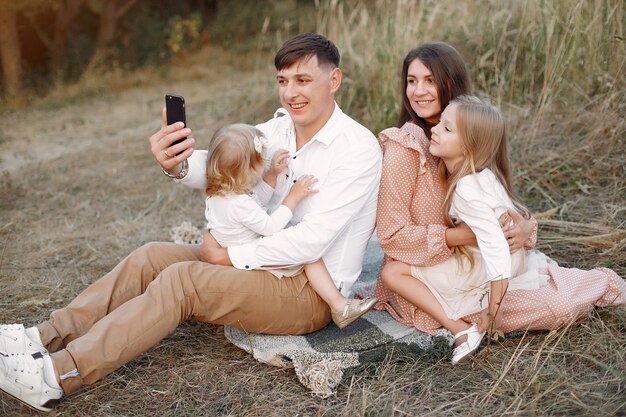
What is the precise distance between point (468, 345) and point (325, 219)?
0.75 meters

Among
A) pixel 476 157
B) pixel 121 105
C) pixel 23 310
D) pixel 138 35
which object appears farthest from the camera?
pixel 138 35

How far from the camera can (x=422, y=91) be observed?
9.63ft

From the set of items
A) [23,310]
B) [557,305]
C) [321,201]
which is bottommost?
[23,310]

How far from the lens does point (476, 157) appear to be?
2695 millimetres

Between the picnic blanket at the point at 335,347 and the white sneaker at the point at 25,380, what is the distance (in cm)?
81

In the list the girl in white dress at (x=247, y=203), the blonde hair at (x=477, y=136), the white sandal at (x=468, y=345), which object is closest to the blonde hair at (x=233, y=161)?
the girl in white dress at (x=247, y=203)

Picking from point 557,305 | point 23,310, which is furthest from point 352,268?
point 23,310

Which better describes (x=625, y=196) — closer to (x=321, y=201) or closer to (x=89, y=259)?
(x=321, y=201)

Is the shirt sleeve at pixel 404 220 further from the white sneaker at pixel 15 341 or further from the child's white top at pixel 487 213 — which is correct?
the white sneaker at pixel 15 341

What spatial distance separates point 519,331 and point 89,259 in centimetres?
248

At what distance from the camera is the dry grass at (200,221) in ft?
8.27

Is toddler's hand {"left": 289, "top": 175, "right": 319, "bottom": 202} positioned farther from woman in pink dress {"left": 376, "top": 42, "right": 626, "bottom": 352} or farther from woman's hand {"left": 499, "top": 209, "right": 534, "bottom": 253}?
woman's hand {"left": 499, "top": 209, "right": 534, "bottom": 253}

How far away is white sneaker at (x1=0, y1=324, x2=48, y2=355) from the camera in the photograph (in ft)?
8.06

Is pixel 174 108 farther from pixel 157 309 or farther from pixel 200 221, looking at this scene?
pixel 200 221
